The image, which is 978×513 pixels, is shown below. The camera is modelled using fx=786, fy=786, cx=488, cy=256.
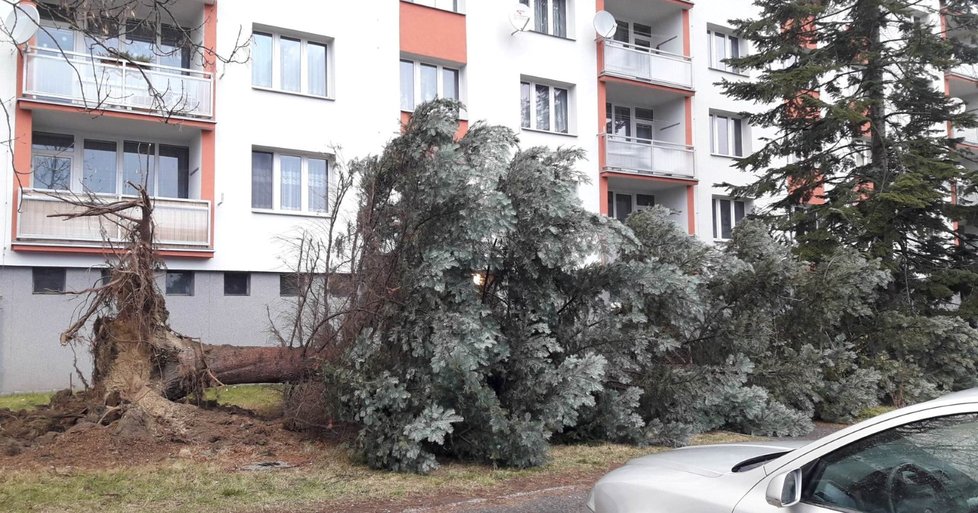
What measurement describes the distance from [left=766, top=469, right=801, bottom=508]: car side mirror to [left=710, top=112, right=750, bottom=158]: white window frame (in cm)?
2312

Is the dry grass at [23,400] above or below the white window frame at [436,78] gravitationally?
below

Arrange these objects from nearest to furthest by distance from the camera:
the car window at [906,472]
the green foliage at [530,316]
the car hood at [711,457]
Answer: the car window at [906,472], the car hood at [711,457], the green foliage at [530,316]

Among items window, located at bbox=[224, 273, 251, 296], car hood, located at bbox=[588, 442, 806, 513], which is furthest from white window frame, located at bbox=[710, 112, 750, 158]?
car hood, located at bbox=[588, 442, 806, 513]

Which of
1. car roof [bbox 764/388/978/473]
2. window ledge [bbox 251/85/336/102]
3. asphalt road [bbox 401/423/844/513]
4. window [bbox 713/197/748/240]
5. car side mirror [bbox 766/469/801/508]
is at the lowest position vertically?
asphalt road [bbox 401/423/844/513]

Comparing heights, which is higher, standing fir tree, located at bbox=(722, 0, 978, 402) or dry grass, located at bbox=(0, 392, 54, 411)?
standing fir tree, located at bbox=(722, 0, 978, 402)

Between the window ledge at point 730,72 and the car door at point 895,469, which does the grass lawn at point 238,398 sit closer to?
the car door at point 895,469

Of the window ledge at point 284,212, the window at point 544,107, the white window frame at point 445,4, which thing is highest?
the white window frame at point 445,4

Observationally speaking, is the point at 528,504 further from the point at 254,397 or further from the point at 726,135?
the point at 726,135

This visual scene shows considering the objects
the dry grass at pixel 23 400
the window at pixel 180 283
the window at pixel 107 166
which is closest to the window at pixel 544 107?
the window at pixel 107 166

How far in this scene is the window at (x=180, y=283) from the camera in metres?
16.8

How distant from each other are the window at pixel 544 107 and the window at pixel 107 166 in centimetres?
892

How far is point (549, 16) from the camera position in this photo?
22531 mm

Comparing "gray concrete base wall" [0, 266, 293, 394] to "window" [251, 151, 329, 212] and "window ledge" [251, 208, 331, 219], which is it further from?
"window" [251, 151, 329, 212]

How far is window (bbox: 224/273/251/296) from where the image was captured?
1733cm
